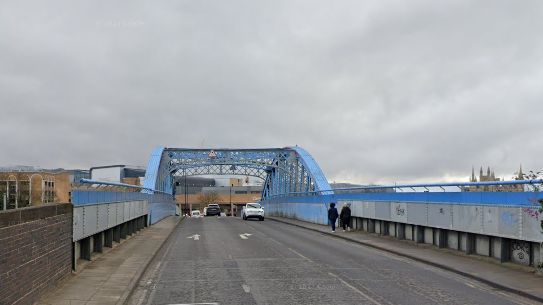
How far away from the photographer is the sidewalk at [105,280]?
10.1 metres

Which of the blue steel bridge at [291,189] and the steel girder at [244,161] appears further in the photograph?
the steel girder at [244,161]

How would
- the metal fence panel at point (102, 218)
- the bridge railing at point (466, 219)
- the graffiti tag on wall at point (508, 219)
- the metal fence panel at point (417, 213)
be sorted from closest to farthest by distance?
1. the bridge railing at point (466, 219)
2. the graffiti tag on wall at point (508, 219)
3. the metal fence panel at point (102, 218)
4. the metal fence panel at point (417, 213)

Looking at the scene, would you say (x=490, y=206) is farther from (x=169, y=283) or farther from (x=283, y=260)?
(x=169, y=283)

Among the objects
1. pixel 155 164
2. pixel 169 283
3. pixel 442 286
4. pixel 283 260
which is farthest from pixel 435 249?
pixel 155 164

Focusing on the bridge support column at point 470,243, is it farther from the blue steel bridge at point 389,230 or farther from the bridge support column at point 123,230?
the bridge support column at point 123,230

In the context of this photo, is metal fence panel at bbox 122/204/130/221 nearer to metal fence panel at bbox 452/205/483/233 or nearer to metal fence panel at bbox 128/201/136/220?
metal fence panel at bbox 128/201/136/220

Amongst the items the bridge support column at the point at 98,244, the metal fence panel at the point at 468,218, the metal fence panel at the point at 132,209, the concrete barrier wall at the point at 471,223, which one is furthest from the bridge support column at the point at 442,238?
the metal fence panel at the point at 132,209

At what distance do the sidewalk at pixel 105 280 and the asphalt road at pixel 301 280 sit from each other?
1.08 ft

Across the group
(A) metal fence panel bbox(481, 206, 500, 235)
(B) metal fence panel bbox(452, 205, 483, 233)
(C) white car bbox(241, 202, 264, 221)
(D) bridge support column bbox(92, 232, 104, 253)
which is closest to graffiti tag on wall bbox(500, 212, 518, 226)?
(A) metal fence panel bbox(481, 206, 500, 235)

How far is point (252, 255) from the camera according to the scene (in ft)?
60.4

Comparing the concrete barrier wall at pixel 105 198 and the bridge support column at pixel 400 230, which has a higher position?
the concrete barrier wall at pixel 105 198

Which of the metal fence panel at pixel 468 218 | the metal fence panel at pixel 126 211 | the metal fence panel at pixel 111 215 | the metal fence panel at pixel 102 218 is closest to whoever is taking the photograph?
the metal fence panel at pixel 468 218

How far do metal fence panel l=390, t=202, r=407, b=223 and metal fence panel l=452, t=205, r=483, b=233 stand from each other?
4580mm

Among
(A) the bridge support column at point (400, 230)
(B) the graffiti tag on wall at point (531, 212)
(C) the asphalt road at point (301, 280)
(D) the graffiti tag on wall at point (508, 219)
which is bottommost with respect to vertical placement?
(C) the asphalt road at point (301, 280)
